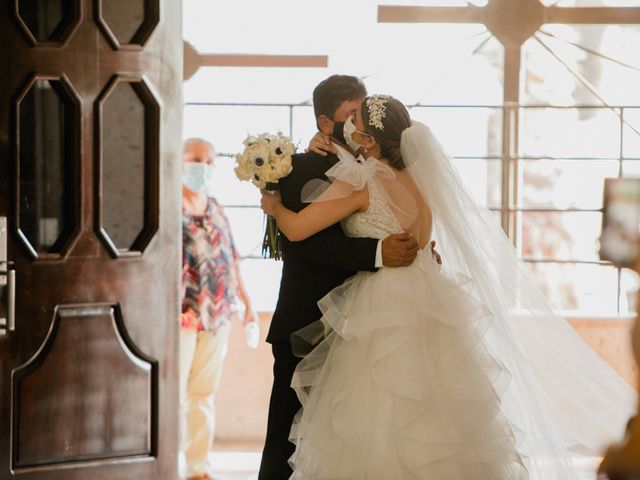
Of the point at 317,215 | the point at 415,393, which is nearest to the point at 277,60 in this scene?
the point at 317,215

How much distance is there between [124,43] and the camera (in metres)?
3.53

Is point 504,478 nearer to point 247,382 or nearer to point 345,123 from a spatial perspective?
point 345,123

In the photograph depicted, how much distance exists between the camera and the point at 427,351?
300 centimetres

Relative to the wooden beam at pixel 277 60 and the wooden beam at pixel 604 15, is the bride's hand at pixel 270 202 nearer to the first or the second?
the wooden beam at pixel 277 60

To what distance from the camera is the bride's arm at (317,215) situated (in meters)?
3.02

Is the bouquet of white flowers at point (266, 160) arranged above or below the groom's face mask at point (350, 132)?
below

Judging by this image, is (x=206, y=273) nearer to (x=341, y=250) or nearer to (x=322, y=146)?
(x=322, y=146)

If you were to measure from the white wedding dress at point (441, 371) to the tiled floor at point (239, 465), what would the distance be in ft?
5.68

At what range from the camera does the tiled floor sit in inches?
197

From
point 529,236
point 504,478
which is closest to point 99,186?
point 504,478

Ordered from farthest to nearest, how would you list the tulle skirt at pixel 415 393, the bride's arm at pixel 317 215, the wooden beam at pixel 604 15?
the wooden beam at pixel 604 15
the bride's arm at pixel 317 215
the tulle skirt at pixel 415 393

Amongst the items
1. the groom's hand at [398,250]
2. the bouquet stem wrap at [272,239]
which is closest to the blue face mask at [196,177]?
the bouquet stem wrap at [272,239]

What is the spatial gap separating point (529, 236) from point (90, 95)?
5.11 metres

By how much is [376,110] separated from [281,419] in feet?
3.28
